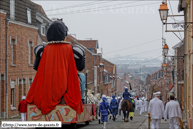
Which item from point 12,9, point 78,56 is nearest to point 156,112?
point 78,56

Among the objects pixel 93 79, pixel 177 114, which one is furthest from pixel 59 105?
pixel 93 79

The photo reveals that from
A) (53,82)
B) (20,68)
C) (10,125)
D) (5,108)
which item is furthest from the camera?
(20,68)

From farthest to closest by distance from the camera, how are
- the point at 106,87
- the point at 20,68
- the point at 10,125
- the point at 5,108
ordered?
the point at 106,87 < the point at 20,68 < the point at 5,108 < the point at 10,125

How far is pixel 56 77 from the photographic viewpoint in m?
14.2

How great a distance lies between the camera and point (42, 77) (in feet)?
47.3

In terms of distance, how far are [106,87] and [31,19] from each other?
131ft

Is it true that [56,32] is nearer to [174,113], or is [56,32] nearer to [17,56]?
[174,113]

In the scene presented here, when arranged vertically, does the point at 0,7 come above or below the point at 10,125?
above

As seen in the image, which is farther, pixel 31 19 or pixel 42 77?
pixel 31 19

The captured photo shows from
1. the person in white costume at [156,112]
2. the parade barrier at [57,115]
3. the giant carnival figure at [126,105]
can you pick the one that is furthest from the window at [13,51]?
the person in white costume at [156,112]

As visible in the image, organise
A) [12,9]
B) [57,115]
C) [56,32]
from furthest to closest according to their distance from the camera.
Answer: [12,9] < [56,32] < [57,115]

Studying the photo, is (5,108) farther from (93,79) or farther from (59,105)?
(93,79)

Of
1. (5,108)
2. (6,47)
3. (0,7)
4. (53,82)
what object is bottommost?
(5,108)

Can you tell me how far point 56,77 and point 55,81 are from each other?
0.15 metres
